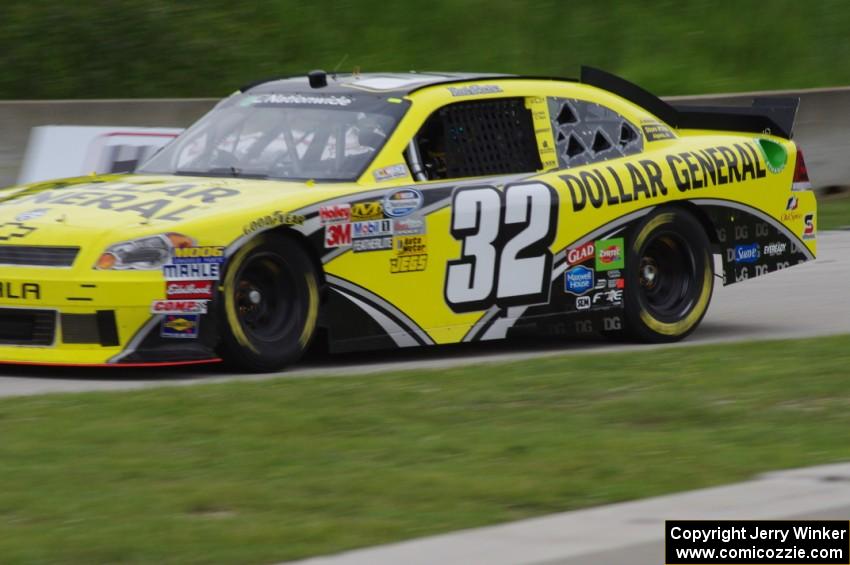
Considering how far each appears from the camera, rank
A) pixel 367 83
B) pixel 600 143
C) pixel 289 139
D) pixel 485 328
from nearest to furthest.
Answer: pixel 289 139
pixel 485 328
pixel 367 83
pixel 600 143

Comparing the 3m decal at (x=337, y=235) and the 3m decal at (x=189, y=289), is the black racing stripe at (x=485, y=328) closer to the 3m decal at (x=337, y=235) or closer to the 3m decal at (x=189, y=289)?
the 3m decal at (x=337, y=235)

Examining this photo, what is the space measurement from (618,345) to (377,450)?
13.4 ft

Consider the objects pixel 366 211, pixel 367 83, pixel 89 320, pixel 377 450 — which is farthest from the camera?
pixel 367 83

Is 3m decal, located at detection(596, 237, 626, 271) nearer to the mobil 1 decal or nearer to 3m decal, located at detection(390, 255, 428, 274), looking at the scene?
the mobil 1 decal

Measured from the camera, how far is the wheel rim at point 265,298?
8383 mm

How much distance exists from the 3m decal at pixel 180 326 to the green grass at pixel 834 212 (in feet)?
30.0

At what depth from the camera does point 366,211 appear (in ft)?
28.3

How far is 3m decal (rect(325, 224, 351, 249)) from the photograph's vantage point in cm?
850

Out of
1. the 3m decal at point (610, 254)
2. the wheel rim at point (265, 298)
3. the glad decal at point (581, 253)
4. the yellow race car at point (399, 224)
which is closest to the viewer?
the yellow race car at point (399, 224)

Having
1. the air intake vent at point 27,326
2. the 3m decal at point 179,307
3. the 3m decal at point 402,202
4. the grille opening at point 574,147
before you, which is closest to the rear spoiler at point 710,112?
the grille opening at point 574,147

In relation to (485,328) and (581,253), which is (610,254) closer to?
(581,253)

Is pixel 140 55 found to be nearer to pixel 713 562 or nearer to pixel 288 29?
pixel 288 29

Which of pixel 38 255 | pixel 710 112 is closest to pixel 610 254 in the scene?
pixel 710 112

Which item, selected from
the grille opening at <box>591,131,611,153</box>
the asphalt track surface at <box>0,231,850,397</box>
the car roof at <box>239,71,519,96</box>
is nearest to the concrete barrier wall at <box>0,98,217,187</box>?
the car roof at <box>239,71,519,96</box>
